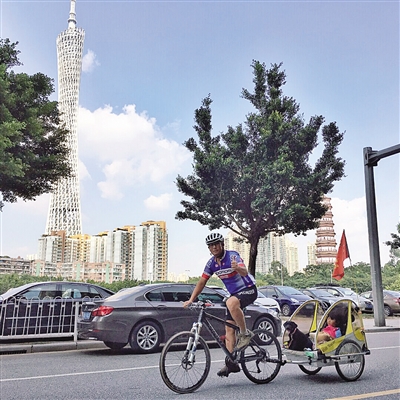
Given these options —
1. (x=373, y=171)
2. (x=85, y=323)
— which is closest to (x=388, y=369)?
(x=85, y=323)

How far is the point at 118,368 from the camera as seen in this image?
716 cm

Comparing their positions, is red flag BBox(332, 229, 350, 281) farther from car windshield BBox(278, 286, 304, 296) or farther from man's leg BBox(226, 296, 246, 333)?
man's leg BBox(226, 296, 246, 333)

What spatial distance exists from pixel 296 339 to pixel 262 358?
0.52 m

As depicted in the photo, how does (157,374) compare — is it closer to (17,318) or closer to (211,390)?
(211,390)

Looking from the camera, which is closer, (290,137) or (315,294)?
(315,294)

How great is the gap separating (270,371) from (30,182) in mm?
13905

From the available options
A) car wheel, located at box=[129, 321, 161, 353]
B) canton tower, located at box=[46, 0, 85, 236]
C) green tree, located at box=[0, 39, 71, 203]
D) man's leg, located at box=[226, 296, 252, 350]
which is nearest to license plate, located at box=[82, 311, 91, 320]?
car wheel, located at box=[129, 321, 161, 353]

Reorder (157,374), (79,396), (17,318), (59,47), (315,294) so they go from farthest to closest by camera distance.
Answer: (59,47), (315,294), (17,318), (157,374), (79,396)

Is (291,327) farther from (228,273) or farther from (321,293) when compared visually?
(321,293)

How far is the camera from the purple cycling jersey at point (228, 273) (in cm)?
544

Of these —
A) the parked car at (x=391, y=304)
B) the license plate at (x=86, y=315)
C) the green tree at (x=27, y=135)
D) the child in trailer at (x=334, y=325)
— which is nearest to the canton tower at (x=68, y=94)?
the green tree at (x=27, y=135)

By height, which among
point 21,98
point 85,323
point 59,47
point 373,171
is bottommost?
point 85,323

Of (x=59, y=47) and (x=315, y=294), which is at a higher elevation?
(x=59, y=47)

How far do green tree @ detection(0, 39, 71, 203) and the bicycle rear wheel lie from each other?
414 inches
